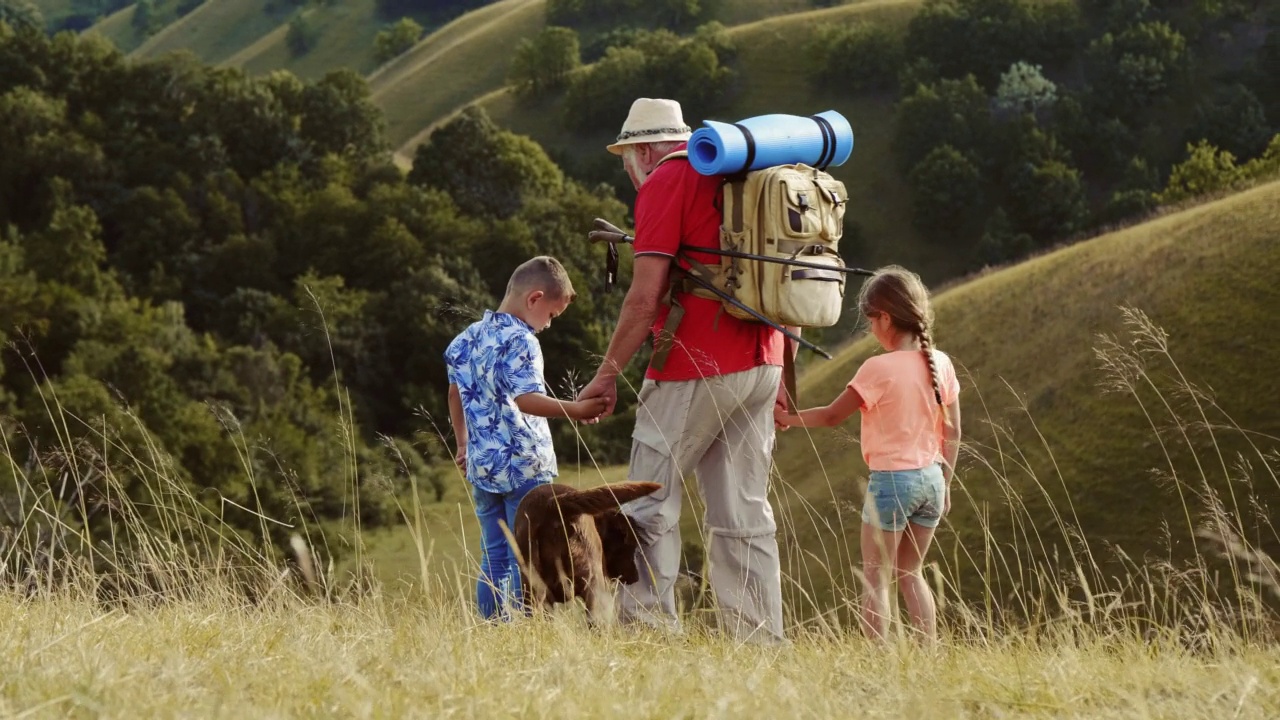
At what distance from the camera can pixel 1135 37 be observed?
8525cm

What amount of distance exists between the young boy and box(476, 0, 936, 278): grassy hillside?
7328cm

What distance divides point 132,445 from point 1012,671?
105 feet

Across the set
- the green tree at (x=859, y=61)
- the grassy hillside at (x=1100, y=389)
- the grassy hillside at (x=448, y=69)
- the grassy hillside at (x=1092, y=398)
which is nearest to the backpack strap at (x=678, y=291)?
the grassy hillside at (x=1100, y=389)

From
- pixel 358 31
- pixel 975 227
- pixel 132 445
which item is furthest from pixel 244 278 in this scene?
pixel 358 31

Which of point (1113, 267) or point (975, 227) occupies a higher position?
point (1113, 267)

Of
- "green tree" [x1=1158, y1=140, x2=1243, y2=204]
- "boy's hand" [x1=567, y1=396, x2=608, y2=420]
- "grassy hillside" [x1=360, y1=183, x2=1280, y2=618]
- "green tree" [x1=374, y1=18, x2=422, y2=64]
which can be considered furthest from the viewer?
"green tree" [x1=374, y1=18, x2=422, y2=64]

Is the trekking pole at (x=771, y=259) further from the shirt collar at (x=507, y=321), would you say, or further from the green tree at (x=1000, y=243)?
the green tree at (x=1000, y=243)

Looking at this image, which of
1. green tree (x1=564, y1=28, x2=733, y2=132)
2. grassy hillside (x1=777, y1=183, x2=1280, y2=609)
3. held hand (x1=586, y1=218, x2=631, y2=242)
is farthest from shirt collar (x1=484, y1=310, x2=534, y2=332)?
green tree (x1=564, y1=28, x2=733, y2=132)

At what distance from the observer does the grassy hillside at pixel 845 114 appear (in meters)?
79.8

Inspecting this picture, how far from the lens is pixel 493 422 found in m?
5.74

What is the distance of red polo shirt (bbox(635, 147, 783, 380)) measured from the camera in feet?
16.6

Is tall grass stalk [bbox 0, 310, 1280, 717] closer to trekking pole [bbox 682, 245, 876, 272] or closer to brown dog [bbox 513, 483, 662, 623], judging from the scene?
brown dog [bbox 513, 483, 662, 623]

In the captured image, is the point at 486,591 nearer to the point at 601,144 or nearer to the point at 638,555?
the point at 638,555

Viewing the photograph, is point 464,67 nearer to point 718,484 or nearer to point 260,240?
point 260,240
